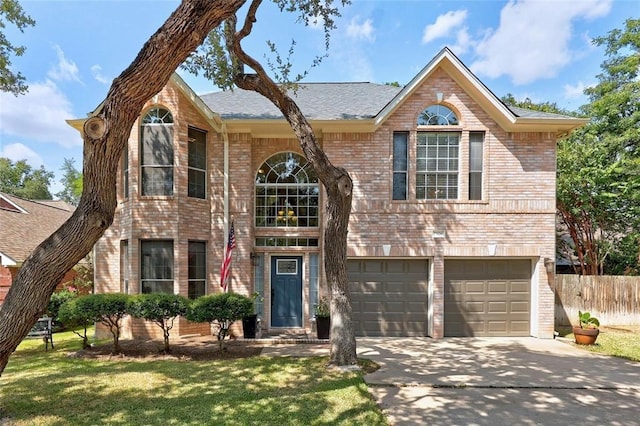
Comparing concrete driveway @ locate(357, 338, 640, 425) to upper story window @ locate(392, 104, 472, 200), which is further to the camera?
upper story window @ locate(392, 104, 472, 200)

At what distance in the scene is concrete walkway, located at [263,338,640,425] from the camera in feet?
15.6

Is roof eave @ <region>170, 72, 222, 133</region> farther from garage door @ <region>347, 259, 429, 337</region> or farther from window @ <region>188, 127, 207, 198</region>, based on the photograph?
garage door @ <region>347, 259, 429, 337</region>

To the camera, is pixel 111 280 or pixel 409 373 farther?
pixel 111 280

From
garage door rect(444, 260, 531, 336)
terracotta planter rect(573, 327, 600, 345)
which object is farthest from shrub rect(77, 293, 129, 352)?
terracotta planter rect(573, 327, 600, 345)

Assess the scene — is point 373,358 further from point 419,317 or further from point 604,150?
point 604,150

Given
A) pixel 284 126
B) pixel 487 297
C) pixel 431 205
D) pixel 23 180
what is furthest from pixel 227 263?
pixel 23 180

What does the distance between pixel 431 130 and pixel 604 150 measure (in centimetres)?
895

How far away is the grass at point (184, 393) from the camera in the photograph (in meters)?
4.54

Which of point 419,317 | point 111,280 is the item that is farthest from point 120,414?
point 419,317

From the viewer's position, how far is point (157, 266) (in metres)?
9.28

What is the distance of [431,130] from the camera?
941 centimetres

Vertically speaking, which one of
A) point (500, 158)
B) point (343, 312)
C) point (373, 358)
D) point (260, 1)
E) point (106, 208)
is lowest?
point (373, 358)

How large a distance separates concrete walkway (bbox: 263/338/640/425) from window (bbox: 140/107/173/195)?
17.5 feet

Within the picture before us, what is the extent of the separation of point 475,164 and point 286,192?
5.47 m
